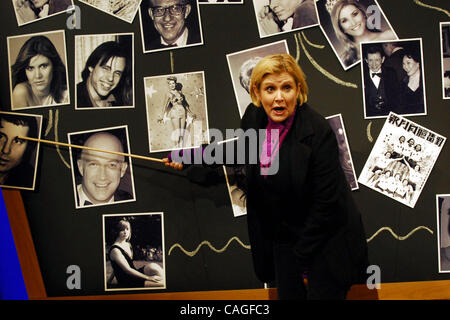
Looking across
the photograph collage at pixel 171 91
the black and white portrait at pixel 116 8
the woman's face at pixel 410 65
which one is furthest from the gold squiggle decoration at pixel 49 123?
the woman's face at pixel 410 65

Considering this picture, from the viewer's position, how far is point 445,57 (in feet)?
6.49

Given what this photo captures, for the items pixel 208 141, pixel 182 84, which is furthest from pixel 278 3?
→ pixel 208 141

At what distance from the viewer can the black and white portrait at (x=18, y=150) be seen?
2.03m

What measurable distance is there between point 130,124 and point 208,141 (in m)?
0.37

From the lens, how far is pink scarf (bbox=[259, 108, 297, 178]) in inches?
62.2

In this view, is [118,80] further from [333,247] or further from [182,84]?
[333,247]

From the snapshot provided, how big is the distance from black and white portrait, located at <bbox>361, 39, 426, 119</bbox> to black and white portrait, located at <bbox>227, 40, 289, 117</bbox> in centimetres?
40

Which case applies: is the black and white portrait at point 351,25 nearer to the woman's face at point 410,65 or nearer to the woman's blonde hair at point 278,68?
the woman's face at point 410,65

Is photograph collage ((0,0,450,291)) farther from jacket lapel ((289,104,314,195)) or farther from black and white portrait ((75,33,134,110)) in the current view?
jacket lapel ((289,104,314,195))

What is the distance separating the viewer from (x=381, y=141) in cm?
199

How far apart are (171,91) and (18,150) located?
786 mm

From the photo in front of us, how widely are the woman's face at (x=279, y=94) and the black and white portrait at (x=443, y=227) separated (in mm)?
957

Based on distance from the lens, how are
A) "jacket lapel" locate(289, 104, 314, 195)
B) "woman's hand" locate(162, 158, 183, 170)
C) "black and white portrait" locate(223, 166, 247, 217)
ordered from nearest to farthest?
"jacket lapel" locate(289, 104, 314, 195) < "woman's hand" locate(162, 158, 183, 170) < "black and white portrait" locate(223, 166, 247, 217)

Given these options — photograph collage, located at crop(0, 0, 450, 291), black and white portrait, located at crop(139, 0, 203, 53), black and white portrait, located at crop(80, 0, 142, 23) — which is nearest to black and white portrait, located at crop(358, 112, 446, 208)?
photograph collage, located at crop(0, 0, 450, 291)
